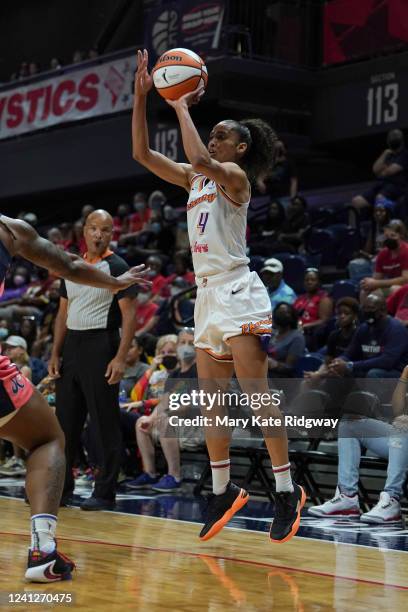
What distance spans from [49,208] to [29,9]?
494cm

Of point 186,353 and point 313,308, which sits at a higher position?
point 313,308

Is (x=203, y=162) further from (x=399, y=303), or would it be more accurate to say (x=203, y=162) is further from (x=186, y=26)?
(x=186, y=26)

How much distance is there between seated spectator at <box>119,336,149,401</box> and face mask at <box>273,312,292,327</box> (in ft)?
4.54

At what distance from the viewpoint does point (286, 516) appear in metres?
4.97

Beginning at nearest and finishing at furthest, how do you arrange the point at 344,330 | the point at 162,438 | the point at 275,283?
1. the point at 162,438
2. the point at 344,330
3. the point at 275,283

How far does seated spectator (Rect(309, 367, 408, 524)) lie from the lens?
6348 mm

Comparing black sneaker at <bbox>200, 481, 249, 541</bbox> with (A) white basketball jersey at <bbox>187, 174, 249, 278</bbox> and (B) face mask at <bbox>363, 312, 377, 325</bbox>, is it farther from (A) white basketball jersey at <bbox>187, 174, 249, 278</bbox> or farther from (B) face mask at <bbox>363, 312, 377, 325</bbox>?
(B) face mask at <bbox>363, 312, 377, 325</bbox>

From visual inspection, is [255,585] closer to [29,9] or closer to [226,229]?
[226,229]

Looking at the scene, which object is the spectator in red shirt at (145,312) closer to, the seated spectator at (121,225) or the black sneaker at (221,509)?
the seated spectator at (121,225)

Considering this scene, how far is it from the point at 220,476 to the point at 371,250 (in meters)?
6.82

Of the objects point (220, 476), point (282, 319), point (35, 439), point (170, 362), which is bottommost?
point (220, 476)

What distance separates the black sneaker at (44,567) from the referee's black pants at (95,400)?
2817 millimetres

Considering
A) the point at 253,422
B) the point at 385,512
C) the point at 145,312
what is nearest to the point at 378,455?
the point at 385,512

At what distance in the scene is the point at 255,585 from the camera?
4.11 m
